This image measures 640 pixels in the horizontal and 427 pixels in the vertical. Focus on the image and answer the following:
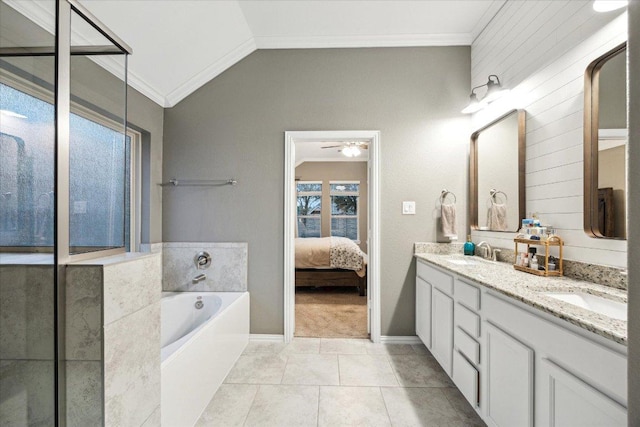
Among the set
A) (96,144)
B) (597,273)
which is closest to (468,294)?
(597,273)

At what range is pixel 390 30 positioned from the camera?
260 centimetres

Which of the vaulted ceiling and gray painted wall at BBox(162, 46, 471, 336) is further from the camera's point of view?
gray painted wall at BBox(162, 46, 471, 336)

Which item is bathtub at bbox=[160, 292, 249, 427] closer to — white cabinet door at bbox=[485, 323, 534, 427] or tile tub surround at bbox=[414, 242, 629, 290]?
white cabinet door at bbox=[485, 323, 534, 427]

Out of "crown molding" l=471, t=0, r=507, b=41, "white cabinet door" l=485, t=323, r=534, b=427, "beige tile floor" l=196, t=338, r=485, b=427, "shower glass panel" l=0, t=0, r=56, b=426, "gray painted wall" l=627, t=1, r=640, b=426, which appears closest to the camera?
"gray painted wall" l=627, t=1, r=640, b=426

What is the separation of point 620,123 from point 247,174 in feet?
8.31

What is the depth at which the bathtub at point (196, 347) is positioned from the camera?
1.46 m

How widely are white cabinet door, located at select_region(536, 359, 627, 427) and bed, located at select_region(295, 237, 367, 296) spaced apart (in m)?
3.19

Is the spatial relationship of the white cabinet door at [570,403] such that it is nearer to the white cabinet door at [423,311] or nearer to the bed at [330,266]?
the white cabinet door at [423,311]

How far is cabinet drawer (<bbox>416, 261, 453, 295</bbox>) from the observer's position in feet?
6.44

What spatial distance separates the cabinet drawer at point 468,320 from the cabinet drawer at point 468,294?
0.04 meters

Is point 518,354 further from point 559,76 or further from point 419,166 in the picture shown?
point 419,166

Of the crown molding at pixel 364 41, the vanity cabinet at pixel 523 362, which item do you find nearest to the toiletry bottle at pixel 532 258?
the vanity cabinet at pixel 523 362

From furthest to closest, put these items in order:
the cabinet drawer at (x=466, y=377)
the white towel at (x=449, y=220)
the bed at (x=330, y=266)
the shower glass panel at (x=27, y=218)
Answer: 1. the bed at (x=330, y=266)
2. the white towel at (x=449, y=220)
3. the cabinet drawer at (x=466, y=377)
4. the shower glass panel at (x=27, y=218)

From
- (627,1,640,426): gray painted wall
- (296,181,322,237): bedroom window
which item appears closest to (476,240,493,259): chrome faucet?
(627,1,640,426): gray painted wall
